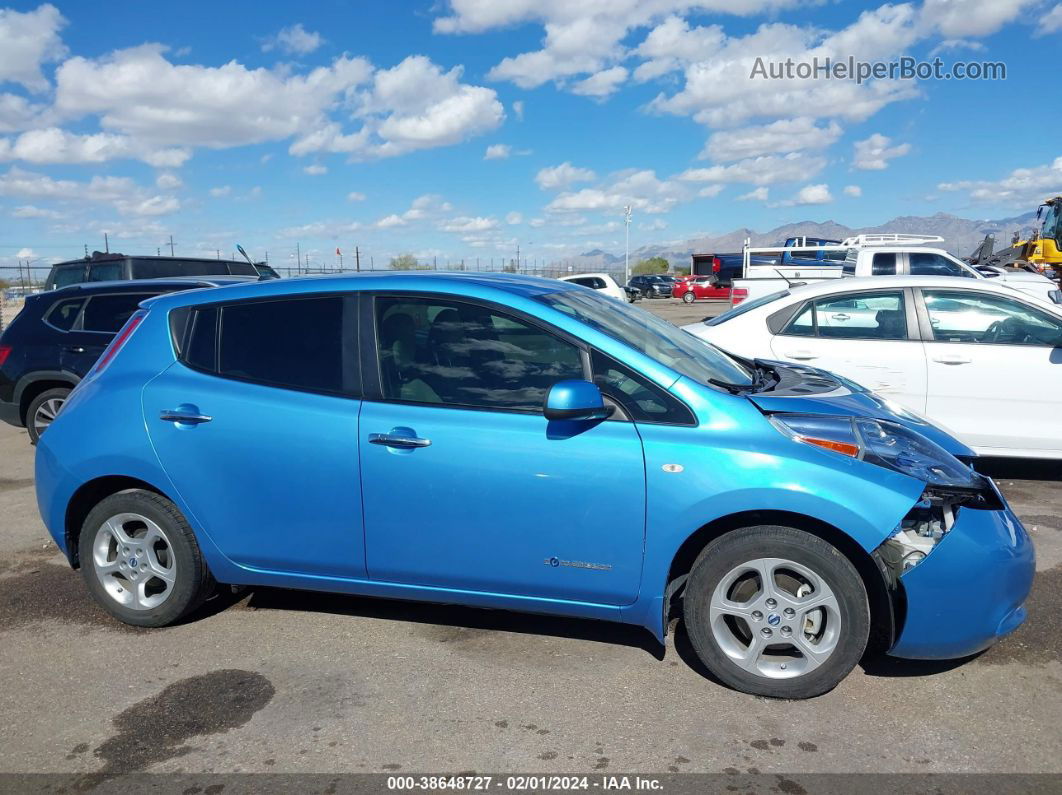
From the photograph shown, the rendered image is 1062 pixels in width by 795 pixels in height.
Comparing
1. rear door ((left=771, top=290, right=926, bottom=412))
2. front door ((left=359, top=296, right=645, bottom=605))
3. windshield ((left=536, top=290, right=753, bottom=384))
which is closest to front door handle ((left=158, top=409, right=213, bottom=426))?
front door ((left=359, top=296, right=645, bottom=605))

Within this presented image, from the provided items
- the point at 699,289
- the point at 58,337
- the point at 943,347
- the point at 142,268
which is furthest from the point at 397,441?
the point at 699,289

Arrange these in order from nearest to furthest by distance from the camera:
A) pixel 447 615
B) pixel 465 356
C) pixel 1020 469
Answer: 1. pixel 465 356
2. pixel 447 615
3. pixel 1020 469

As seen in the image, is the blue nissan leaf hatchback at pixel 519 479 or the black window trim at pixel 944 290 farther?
the black window trim at pixel 944 290

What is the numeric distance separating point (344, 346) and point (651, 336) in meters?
1.43

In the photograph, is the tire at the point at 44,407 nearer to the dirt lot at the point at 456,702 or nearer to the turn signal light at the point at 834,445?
the dirt lot at the point at 456,702

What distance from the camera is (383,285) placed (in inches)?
155

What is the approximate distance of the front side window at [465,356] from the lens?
3.63m

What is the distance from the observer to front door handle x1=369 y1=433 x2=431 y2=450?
3.63 meters

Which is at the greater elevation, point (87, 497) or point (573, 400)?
point (573, 400)

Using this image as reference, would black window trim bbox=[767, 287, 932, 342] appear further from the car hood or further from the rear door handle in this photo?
the car hood

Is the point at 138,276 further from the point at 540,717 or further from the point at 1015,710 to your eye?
the point at 1015,710

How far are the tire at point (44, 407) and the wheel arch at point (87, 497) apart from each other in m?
4.63

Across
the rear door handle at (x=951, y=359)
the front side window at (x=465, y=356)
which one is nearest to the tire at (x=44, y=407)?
the front side window at (x=465, y=356)

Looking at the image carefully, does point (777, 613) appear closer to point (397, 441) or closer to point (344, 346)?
point (397, 441)
